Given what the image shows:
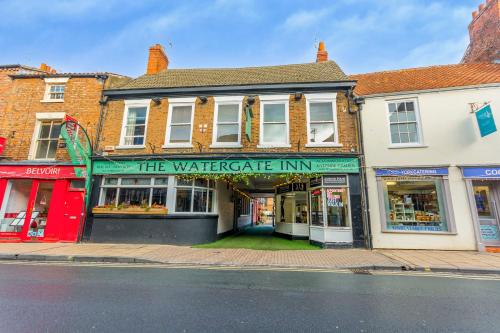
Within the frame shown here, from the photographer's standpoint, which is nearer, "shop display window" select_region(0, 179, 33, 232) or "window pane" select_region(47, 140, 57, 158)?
"shop display window" select_region(0, 179, 33, 232)

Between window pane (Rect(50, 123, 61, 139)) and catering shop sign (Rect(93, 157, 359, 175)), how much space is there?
3.16 metres

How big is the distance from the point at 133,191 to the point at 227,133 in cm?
535

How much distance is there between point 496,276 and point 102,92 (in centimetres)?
1702

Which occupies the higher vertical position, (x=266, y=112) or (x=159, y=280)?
(x=266, y=112)

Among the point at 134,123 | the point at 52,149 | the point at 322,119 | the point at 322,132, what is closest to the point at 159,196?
the point at 134,123

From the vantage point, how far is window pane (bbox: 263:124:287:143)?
36.9 ft

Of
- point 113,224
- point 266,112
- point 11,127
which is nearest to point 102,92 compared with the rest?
point 11,127

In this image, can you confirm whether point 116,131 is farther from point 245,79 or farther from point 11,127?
point 245,79

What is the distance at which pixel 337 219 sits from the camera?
10.2 m

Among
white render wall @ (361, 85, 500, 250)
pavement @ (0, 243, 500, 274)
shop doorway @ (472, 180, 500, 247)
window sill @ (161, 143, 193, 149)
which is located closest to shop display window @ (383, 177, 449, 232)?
white render wall @ (361, 85, 500, 250)

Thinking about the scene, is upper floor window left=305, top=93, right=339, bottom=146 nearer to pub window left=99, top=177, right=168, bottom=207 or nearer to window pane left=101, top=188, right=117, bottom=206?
pub window left=99, top=177, right=168, bottom=207

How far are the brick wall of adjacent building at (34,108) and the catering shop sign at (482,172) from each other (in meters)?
17.2

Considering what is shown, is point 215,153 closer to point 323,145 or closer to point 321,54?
point 323,145

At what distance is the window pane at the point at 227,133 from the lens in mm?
11422
